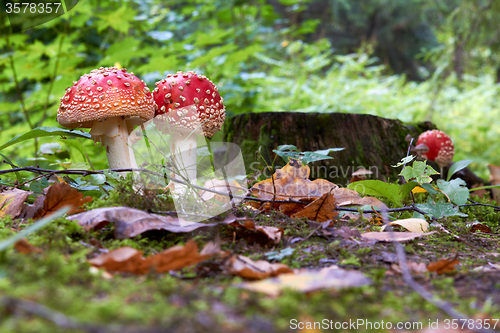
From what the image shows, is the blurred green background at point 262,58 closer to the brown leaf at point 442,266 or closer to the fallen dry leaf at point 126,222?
the fallen dry leaf at point 126,222

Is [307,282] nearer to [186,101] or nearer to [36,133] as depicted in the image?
[186,101]

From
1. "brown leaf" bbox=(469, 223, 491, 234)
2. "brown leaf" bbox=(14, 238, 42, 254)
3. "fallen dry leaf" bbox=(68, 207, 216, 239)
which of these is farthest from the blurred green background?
"brown leaf" bbox=(469, 223, 491, 234)

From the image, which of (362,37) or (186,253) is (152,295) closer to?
(186,253)

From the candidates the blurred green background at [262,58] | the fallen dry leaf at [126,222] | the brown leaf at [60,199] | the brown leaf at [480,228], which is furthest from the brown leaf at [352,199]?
the blurred green background at [262,58]

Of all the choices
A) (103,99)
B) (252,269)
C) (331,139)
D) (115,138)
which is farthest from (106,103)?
(331,139)

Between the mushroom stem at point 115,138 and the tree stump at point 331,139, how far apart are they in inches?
44.3

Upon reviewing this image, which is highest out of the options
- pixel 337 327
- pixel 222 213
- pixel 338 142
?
pixel 337 327

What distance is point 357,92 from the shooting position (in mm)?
7922

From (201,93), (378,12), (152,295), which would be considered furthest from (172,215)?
(378,12)

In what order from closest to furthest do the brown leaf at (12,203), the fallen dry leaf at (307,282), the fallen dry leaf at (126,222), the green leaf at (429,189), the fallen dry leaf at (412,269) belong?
the fallen dry leaf at (307,282) → the fallen dry leaf at (412,269) → the fallen dry leaf at (126,222) → the brown leaf at (12,203) → the green leaf at (429,189)

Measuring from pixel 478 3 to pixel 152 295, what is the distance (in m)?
5.91

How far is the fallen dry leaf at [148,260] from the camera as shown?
0.84 meters

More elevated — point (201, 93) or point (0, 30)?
point (0, 30)

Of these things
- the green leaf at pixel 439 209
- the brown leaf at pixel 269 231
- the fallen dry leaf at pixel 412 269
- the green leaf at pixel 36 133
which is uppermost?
the green leaf at pixel 36 133
